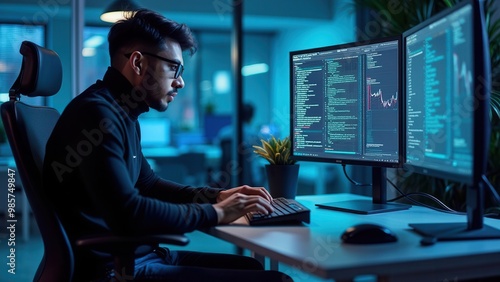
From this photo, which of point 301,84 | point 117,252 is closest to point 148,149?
point 301,84

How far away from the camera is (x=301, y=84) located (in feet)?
7.05

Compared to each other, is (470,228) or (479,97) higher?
(479,97)

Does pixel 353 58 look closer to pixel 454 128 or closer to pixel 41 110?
pixel 454 128

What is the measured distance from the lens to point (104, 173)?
1.43m

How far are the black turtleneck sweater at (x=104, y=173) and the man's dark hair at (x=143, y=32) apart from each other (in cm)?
10

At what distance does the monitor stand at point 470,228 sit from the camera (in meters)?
1.42

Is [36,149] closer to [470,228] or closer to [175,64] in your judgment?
[175,64]

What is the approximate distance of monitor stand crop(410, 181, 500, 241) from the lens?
1419mm

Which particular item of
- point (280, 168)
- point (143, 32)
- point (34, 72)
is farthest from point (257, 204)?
point (34, 72)

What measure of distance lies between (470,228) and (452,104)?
1.12 ft

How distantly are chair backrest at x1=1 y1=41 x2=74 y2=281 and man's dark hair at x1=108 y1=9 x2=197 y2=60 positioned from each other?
0.20 metres

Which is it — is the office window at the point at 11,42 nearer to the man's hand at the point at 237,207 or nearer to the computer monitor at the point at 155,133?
the computer monitor at the point at 155,133

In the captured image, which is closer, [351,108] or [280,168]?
[351,108]

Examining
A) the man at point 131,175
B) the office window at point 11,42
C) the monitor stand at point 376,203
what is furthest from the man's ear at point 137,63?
the office window at point 11,42
